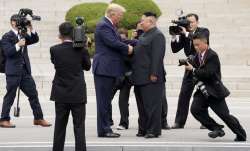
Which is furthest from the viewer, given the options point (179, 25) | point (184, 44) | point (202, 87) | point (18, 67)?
point (18, 67)

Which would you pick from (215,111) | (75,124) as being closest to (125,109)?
(215,111)

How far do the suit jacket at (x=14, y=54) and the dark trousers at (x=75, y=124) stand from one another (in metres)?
2.77

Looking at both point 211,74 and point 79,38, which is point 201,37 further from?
point 79,38

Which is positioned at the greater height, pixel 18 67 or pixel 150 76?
pixel 150 76

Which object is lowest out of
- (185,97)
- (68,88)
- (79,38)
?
(185,97)

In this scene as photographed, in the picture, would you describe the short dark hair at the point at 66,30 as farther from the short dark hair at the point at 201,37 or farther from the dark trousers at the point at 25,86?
the dark trousers at the point at 25,86

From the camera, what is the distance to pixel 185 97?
14.7 metres

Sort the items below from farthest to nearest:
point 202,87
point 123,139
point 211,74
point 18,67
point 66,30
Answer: point 18,67 → point 123,139 → point 202,87 → point 211,74 → point 66,30

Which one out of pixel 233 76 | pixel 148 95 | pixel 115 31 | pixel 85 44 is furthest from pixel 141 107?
pixel 233 76

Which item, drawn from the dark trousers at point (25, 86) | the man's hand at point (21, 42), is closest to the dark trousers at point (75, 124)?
the man's hand at point (21, 42)

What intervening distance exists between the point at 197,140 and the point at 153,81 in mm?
1068

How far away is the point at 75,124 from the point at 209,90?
2129 mm

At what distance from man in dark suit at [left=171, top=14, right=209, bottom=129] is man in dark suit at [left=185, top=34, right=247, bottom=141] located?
3.82 feet

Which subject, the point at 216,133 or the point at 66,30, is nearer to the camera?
the point at 66,30
